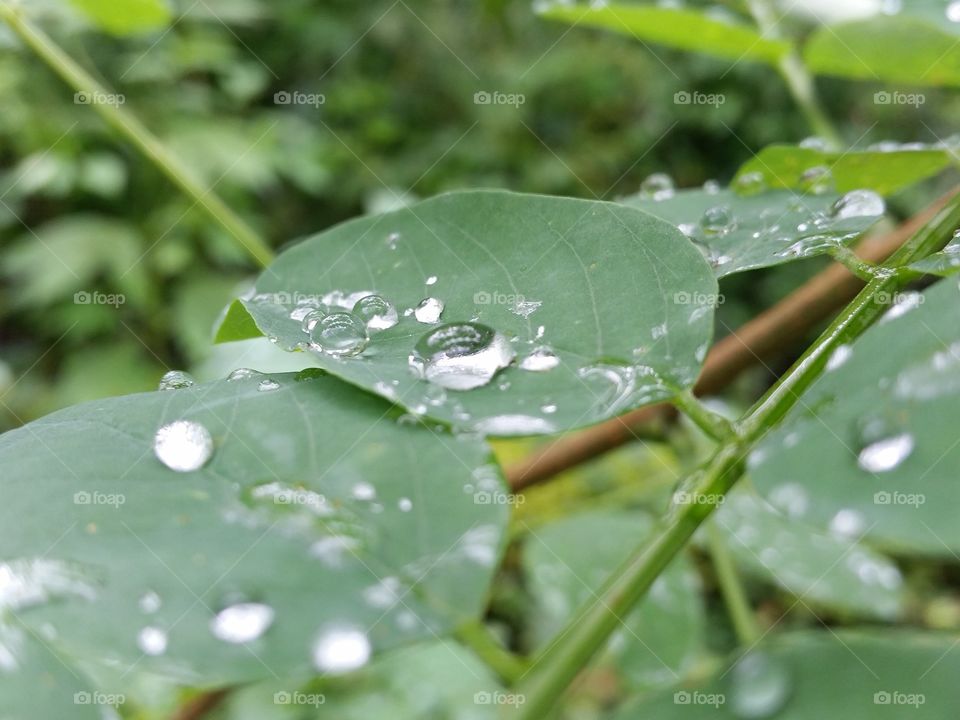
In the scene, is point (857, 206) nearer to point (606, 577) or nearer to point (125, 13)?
point (606, 577)

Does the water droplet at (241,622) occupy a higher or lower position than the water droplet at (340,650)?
higher

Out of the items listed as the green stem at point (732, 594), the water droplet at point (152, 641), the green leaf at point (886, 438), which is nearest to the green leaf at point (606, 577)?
the green stem at point (732, 594)

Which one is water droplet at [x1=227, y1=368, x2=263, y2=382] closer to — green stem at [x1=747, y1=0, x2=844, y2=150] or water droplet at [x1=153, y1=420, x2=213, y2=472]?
water droplet at [x1=153, y1=420, x2=213, y2=472]

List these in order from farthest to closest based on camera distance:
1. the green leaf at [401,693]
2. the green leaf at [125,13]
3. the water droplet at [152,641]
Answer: the green leaf at [401,693] < the green leaf at [125,13] < the water droplet at [152,641]

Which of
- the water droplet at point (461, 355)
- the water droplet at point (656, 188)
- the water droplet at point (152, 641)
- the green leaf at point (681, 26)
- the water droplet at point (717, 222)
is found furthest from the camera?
the green leaf at point (681, 26)

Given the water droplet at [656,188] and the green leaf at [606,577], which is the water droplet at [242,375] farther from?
the green leaf at [606,577]

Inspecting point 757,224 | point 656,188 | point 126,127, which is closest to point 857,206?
point 757,224
